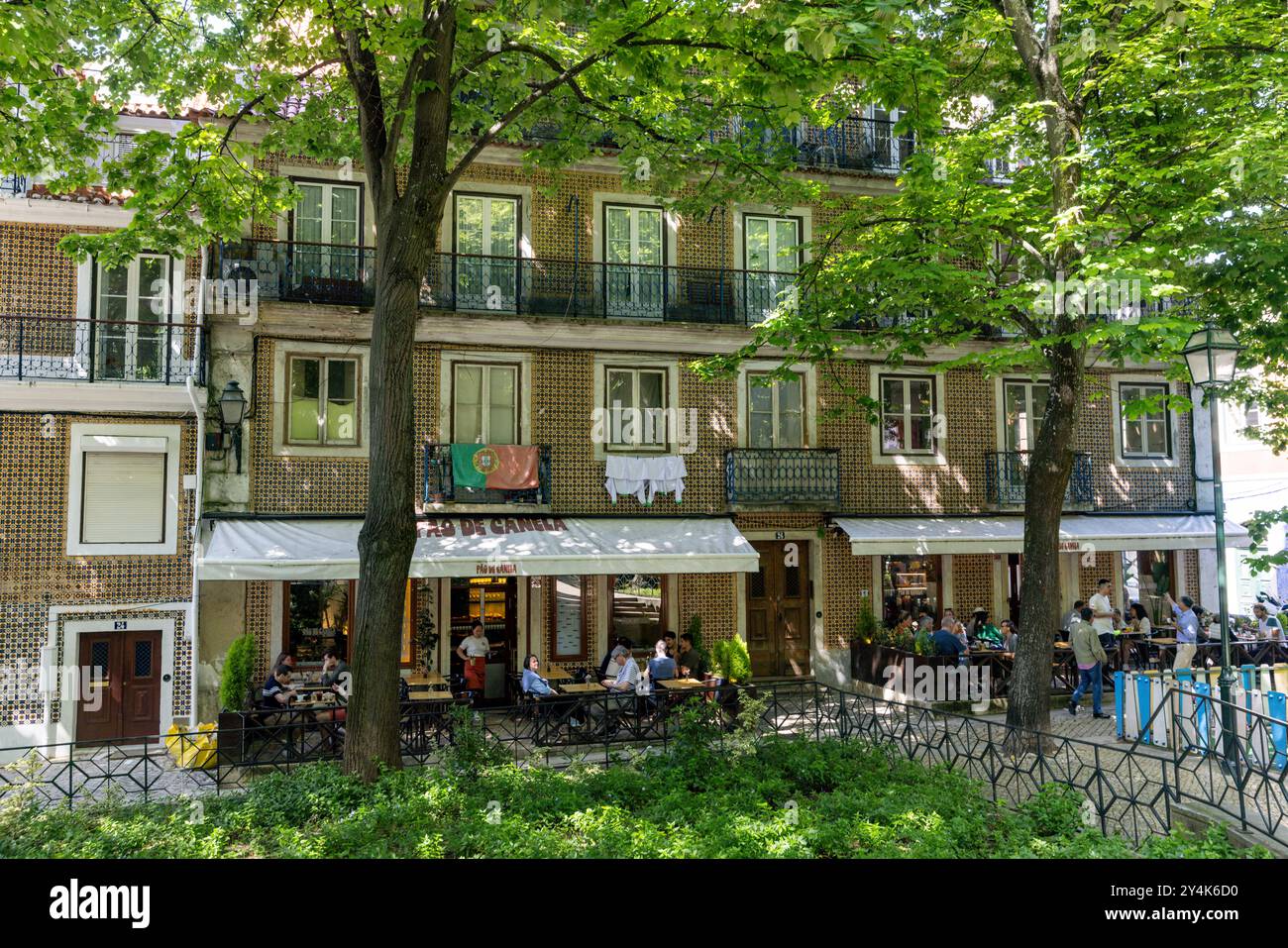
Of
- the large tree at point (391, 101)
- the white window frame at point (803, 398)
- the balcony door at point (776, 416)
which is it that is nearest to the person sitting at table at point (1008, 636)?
the white window frame at point (803, 398)

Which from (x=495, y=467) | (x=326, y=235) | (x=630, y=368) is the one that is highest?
(x=326, y=235)

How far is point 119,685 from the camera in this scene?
13.5 metres

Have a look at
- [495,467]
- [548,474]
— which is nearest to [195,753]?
[495,467]

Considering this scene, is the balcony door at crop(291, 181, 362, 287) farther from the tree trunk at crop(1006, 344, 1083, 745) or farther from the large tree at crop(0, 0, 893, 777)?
the tree trunk at crop(1006, 344, 1083, 745)

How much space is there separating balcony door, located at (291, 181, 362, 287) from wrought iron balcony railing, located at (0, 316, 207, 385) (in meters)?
2.04

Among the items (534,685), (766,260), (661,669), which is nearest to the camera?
(534,685)

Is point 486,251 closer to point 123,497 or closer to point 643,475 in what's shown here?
point 643,475

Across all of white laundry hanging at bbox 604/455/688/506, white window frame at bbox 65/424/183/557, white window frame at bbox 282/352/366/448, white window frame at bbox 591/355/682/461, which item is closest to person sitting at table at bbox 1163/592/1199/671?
white laundry hanging at bbox 604/455/688/506

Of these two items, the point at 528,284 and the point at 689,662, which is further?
the point at 528,284

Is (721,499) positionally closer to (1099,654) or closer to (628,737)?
(628,737)

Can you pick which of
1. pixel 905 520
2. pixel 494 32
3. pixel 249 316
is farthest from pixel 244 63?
pixel 905 520

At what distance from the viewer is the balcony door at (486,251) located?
1538 centimetres

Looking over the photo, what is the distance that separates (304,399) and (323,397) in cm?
31
